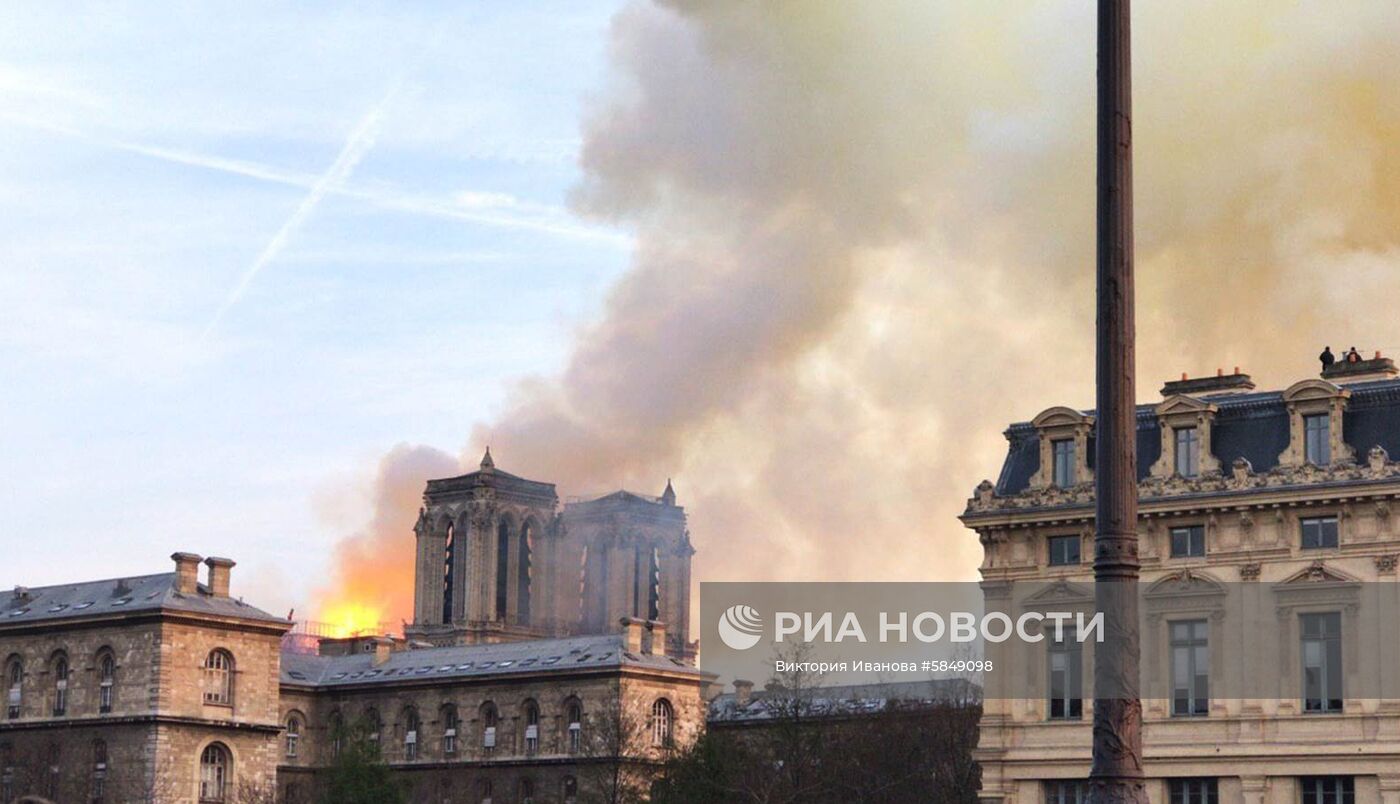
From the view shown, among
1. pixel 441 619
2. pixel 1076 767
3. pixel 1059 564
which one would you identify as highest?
pixel 441 619

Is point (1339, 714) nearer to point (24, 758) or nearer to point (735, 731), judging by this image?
point (735, 731)

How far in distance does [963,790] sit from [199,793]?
140 ft

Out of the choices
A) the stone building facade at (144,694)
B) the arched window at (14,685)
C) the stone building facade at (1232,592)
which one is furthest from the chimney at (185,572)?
the stone building facade at (1232,592)

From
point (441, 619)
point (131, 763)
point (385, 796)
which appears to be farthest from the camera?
point (441, 619)

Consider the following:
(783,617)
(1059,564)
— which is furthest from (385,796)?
(1059,564)

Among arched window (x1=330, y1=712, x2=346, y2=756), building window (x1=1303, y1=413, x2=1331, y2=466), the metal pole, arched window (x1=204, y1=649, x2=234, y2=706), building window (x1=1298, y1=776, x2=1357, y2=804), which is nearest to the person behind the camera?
the metal pole

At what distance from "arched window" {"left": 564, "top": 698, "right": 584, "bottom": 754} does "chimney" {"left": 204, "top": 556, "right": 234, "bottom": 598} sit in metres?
18.2

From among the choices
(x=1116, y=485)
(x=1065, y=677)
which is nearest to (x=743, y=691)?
(x=1065, y=677)

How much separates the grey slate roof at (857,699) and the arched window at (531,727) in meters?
11.8

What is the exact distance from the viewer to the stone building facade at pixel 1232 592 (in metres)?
65.0

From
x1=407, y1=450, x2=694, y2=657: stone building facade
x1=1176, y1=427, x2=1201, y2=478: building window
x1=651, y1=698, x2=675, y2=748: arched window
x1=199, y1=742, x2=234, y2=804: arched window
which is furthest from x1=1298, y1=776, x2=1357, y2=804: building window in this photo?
x1=407, y1=450, x2=694, y2=657: stone building facade

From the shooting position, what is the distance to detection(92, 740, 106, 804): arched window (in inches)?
4590

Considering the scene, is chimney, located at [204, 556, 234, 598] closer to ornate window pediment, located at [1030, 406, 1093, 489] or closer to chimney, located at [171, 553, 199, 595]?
chimney, located at [171, 553, 199, 595]

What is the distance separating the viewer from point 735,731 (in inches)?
5027
